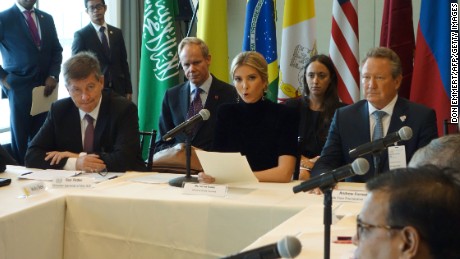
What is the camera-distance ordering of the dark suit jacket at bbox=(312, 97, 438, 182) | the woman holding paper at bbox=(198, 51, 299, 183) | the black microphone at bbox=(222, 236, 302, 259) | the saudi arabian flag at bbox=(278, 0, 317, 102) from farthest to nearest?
1. the saudi arabian flag at bbox=(278, 0, 317, 102)
2. the woman holding paper at bbox=(198, 51, 299, 183)
3. the dark suit jacket at bbox=(312, 97, 438, 182)
4. the black microphone at bbox=(222, 236, 302, 259)

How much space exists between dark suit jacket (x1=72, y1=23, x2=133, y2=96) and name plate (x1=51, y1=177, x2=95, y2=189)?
283cm

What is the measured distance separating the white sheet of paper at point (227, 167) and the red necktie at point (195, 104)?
4.24ft

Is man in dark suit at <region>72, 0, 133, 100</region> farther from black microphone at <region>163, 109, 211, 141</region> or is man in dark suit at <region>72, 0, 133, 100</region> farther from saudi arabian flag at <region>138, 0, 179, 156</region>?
black microphone at <region>163, 109, 211, 141</region>

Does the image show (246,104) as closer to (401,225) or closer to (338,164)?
(338,164)

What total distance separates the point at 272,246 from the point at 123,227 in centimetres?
196

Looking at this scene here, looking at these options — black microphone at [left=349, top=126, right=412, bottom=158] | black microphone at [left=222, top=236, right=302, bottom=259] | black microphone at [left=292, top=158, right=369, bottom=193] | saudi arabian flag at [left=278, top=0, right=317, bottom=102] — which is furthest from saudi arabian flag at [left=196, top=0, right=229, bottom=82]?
black microphone at [left=222, top=236, right=302, bottom=259]

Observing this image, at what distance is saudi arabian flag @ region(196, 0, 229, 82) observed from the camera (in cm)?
564

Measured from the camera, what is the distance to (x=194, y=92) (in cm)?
454

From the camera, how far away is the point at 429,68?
476 centimetres

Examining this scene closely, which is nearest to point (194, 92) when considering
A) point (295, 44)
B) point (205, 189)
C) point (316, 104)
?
point (316, 104)

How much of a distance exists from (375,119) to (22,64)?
3410 mm

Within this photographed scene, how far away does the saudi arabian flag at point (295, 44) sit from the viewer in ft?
17.4

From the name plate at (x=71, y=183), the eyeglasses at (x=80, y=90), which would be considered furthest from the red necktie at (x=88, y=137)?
the name plate at (x=71, y=183)

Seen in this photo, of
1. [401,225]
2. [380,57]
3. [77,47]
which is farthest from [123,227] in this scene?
[77,47]
